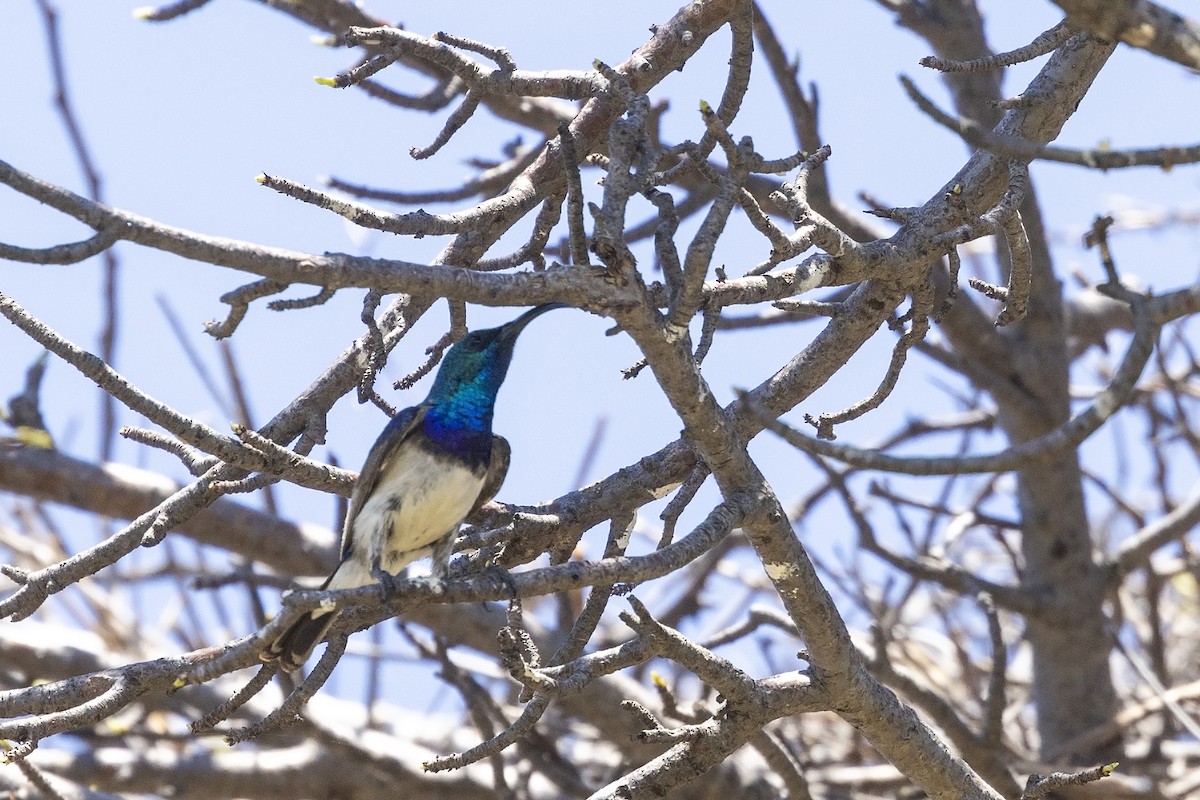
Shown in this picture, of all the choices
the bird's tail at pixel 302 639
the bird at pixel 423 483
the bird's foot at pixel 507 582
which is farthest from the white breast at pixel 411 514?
the bird's foot at pixel 507 582

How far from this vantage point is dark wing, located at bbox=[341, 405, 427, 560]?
3.51 meters

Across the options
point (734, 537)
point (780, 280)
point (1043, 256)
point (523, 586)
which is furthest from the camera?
point (734, 537)

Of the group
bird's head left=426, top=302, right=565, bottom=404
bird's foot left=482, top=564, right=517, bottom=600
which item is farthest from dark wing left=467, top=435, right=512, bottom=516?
bird's foot left=482, top=564, right=517, bottom=600

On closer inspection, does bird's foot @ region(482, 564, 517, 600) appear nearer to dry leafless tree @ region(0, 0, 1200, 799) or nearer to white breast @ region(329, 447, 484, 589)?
dry leafless tree @ region(0, 0, 1200, 799)

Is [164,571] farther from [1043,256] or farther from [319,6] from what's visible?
[1043,256]

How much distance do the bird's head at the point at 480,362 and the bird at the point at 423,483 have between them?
2 cm

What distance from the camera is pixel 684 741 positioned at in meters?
2.73

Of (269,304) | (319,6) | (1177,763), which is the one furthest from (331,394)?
(1177,763)

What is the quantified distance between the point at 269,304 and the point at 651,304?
0.73 metres

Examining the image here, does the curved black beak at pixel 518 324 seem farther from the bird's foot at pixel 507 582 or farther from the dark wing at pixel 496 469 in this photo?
the bird's foot at pixel 507 582

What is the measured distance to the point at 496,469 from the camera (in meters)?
3.71

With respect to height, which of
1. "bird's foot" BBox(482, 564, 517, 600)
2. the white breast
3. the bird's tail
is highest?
the white breast

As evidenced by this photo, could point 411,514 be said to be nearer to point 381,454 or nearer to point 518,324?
point 381,454

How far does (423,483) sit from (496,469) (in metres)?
0.25
